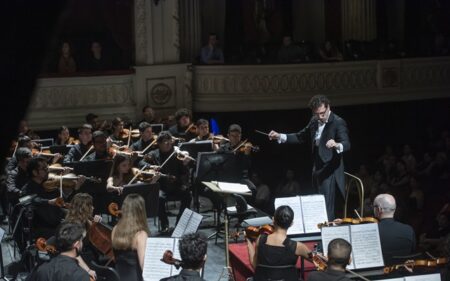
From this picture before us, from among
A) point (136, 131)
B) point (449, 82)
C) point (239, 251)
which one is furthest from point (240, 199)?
point (449, 82)

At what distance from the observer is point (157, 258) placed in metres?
5.61

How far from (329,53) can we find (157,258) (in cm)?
1073

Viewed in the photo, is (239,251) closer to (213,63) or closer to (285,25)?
(213,63)

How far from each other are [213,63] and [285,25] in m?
3.29

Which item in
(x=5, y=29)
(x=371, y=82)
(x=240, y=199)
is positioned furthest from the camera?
(x=371, y=82)

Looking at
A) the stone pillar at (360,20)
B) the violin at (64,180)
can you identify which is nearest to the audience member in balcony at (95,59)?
the stone pillar at (360,20)

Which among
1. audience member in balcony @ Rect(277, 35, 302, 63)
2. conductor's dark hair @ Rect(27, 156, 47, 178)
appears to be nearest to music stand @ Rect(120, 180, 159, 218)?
conductor's dark hair @ Rect(27, 156, 47, 178)

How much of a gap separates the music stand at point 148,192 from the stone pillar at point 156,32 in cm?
660

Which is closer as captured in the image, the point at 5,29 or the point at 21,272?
the point at 5,29

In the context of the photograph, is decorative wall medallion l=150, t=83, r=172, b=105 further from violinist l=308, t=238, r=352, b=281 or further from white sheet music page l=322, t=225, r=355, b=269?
violinist l=308, t=238, r=352, b=281

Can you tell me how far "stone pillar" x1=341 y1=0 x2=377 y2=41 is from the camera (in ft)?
52.5

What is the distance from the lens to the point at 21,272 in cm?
743

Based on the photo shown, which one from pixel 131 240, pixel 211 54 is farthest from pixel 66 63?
pixel 131 240

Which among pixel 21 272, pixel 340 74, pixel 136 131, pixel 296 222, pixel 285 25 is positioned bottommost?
pixel 21 272
